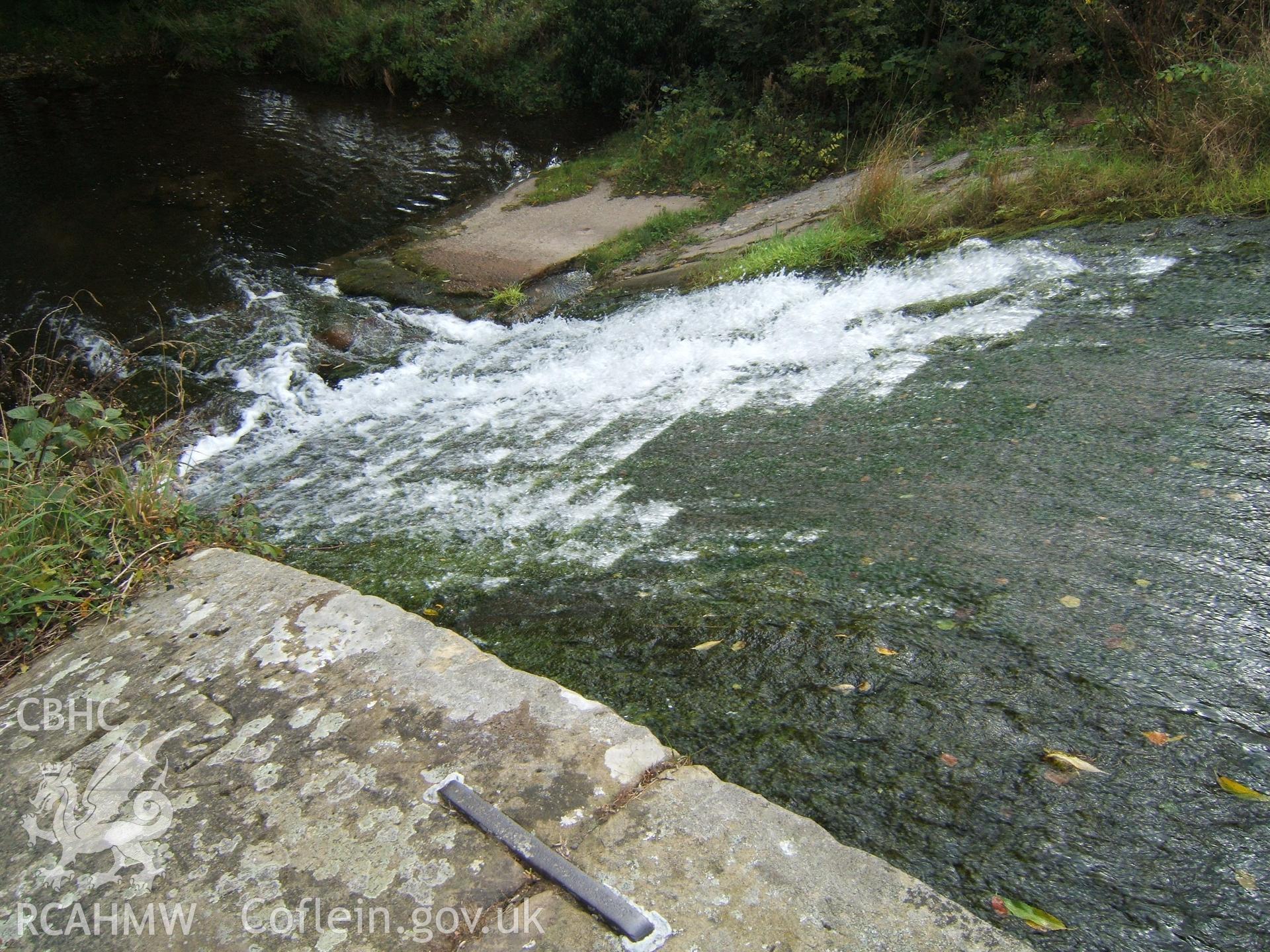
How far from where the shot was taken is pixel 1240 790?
203cm

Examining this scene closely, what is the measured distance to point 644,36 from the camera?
36.1 ft

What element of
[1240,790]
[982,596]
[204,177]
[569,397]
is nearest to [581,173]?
[204,177]

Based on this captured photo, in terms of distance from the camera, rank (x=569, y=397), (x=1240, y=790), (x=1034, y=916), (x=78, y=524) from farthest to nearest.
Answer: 1. (x=569, y=397)
2. (x=78, y=524)
3. (x=1240, y=790)
4. (x=1034, y=916)

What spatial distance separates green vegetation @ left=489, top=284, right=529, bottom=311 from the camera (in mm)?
7380

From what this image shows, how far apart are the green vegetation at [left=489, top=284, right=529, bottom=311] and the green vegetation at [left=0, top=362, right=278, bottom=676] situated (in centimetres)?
414

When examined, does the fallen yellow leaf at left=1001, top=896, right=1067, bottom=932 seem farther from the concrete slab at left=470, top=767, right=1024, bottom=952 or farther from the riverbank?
the riverbank

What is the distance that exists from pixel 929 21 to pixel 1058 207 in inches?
148

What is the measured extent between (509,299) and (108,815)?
19.4 feet

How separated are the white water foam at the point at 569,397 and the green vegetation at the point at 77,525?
96 centimetres

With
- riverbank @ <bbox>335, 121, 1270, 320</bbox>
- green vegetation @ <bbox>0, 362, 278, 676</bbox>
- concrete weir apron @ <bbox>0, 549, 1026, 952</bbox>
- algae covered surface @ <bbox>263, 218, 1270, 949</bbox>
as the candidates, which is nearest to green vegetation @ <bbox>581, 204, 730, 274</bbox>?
riverbank @ <bbox>335, 121, 1270, 320</bbox>

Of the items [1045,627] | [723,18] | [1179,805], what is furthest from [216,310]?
[1179,805]

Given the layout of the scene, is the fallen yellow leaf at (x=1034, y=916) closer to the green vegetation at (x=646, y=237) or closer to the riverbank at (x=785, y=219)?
the riverbank at (x=785, y=219)

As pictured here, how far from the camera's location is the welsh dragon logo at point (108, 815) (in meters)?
1.87

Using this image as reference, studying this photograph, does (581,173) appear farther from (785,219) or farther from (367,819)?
(367,819)
